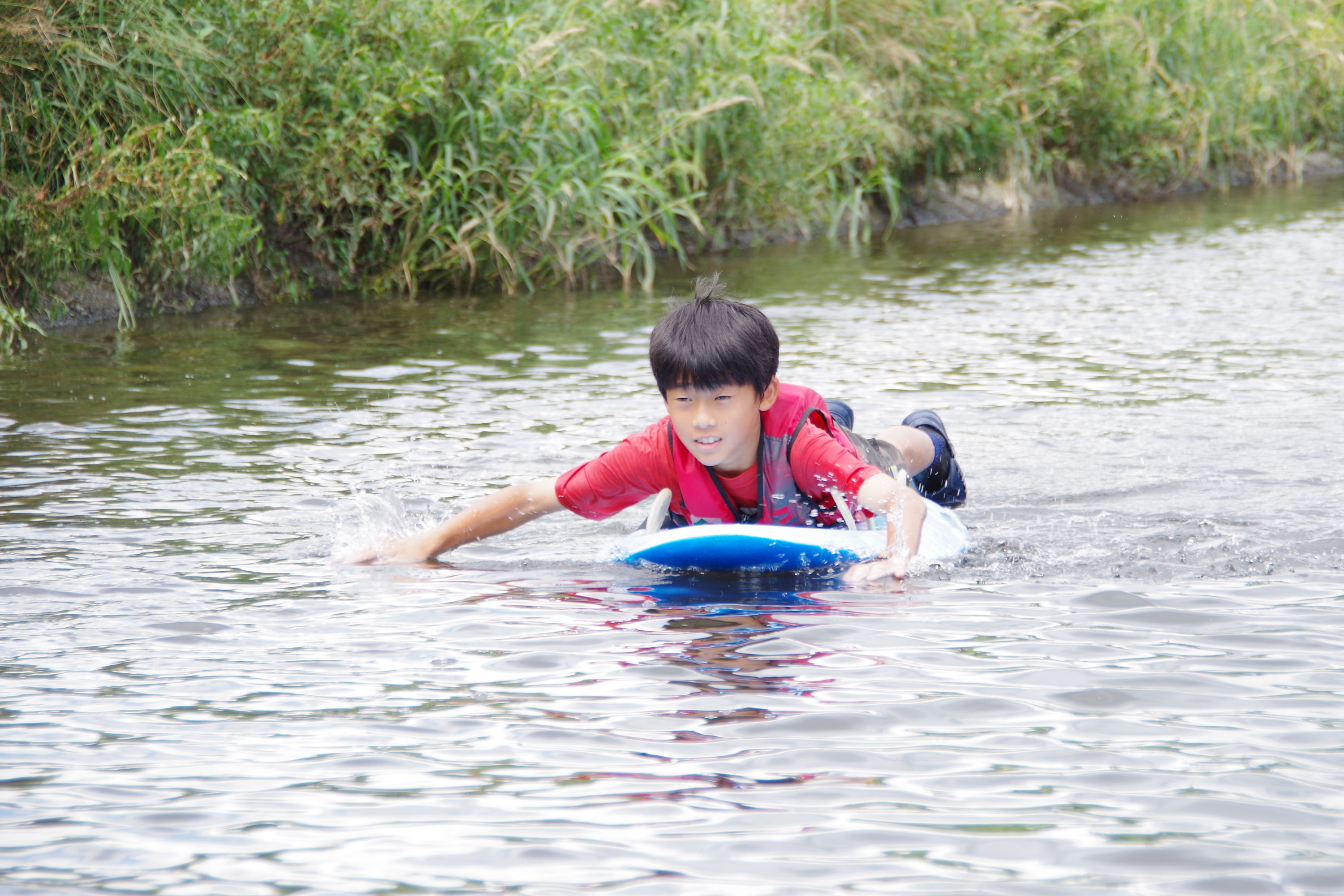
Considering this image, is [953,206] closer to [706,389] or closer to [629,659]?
[706,389]

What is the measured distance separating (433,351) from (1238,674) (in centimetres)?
646

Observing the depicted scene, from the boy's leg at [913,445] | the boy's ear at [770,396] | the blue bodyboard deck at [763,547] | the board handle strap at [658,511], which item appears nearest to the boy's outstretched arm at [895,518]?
the blue bodyboard deck at [763,547]

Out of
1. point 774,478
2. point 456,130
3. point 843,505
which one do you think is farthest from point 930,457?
point 456,130

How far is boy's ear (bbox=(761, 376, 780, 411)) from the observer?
4.73 metres

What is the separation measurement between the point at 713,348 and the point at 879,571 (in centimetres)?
86

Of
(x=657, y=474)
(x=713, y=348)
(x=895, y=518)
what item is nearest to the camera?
(x=713, y=348)

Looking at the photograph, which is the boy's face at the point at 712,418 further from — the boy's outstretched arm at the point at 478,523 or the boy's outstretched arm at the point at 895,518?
the boy's outstretched arm at the point at 478,523

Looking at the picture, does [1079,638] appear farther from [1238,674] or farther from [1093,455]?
[1093,455]

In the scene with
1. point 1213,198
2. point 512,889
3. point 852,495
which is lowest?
point 512,889

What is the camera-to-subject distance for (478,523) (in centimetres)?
498

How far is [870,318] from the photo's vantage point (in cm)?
1057

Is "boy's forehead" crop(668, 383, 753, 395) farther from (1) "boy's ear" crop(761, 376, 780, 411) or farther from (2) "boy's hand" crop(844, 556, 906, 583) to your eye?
(2) "boy's hand" crop(844, 556, 906, 583)

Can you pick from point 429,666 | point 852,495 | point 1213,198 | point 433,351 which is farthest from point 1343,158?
point 429,666

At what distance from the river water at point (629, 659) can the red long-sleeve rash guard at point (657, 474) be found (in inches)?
11.2
